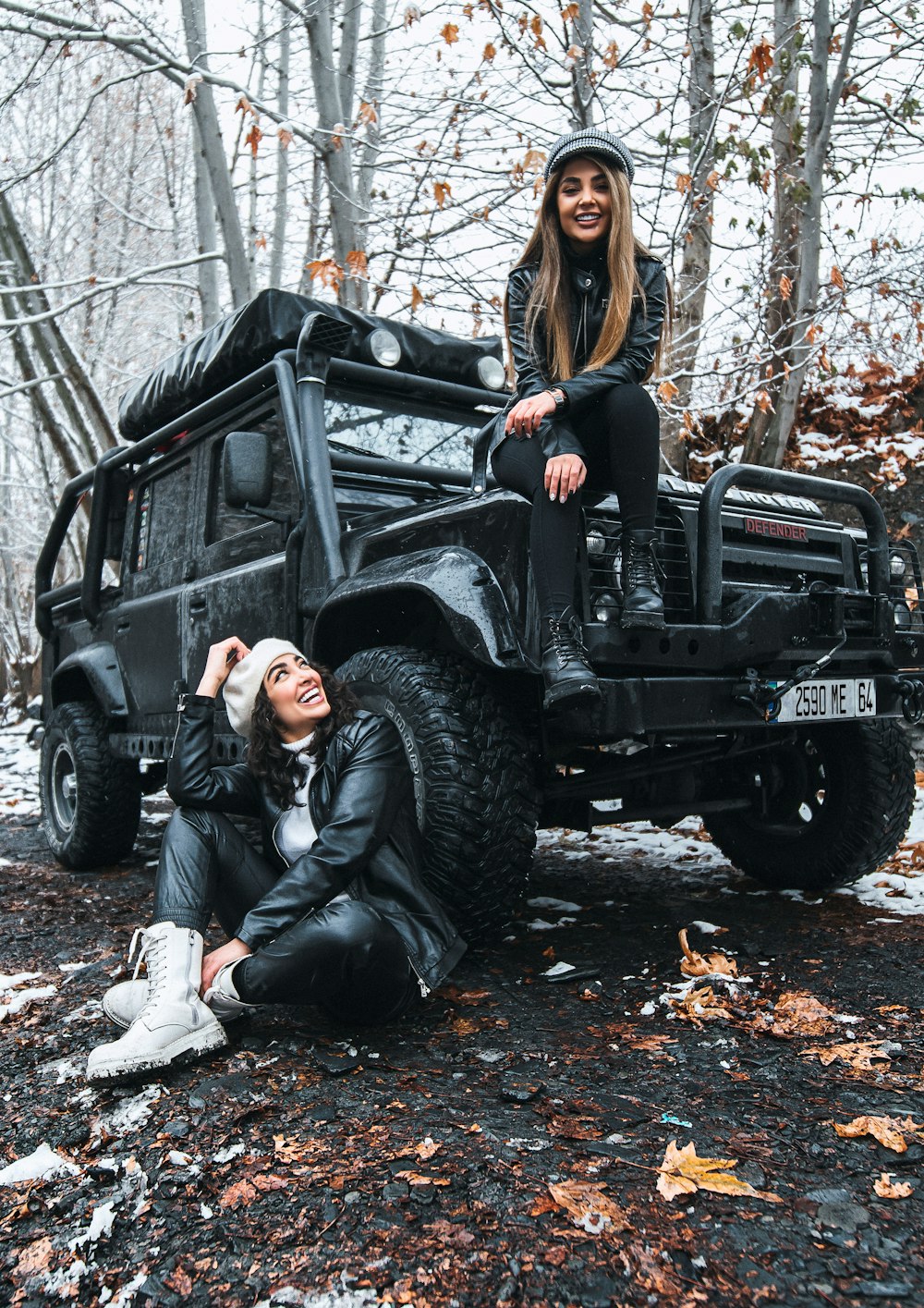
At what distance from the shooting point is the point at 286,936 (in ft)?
8.48

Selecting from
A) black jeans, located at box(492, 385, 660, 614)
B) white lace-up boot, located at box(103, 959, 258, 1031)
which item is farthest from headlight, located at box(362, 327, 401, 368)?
white lace-up boot, located at box(103, 959, 258, 1031)

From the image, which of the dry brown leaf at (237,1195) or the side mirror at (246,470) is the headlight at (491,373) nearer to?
the side mirror at (246,470)

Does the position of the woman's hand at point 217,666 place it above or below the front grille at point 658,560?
below

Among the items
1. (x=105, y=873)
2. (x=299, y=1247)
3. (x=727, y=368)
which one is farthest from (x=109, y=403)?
(x=299, y=1247)

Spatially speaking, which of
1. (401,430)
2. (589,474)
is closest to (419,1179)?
(589,474)

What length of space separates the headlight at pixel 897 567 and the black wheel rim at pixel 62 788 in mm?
4179

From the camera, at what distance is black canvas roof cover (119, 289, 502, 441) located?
169 inches

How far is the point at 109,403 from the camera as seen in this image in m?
16.5

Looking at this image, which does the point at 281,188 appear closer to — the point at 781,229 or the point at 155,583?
the point at 781,229

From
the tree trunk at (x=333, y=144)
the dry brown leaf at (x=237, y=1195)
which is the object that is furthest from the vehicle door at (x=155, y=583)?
the tree trunk at (x=333, y=144)

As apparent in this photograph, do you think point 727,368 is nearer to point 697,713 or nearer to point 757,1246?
point 697,713

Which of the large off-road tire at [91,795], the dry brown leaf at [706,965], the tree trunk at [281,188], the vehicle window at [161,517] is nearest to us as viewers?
the dry brown leaf at [706,965]

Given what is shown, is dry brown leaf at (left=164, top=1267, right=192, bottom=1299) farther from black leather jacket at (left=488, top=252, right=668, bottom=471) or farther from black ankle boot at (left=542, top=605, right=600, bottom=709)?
black leather jacket at (left=488, top=252, right=668, bottom=471)

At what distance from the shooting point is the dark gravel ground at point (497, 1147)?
166 cm
